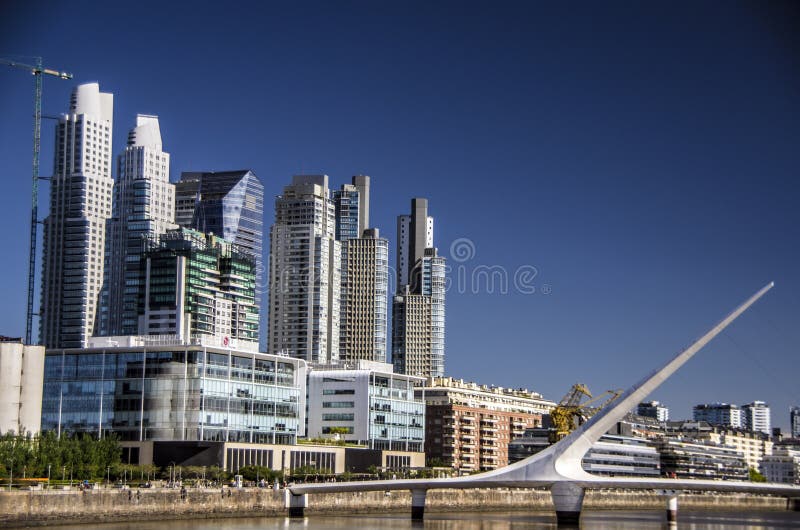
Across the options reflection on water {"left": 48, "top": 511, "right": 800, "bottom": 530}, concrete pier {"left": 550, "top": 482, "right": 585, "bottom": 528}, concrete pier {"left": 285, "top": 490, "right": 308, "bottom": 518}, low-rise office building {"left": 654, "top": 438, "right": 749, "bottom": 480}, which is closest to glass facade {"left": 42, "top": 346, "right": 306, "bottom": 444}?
concrete pier {"left": 285, "top": 490, "right": 308, "bottom": 518}

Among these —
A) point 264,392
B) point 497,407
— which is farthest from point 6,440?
point 497,407

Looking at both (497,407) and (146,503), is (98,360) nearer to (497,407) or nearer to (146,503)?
(146,503)

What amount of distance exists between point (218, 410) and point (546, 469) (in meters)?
33.4

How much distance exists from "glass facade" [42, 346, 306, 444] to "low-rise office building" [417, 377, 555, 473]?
149 ft

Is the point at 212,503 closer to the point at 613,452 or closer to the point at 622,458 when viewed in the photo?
the point at 613,452

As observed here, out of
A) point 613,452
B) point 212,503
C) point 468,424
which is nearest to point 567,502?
point 212,503

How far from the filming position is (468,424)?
161m

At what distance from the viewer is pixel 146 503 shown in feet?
234

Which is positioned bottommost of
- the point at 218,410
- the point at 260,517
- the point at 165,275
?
the point at 260,517

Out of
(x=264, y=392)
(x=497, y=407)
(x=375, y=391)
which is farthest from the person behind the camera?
(x=497, y=407)

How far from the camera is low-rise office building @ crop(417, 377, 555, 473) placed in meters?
158

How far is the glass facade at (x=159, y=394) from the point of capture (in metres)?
97.6

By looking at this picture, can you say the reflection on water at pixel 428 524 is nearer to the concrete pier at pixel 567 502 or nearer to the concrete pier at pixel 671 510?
the concrete pier at pixel 671 510

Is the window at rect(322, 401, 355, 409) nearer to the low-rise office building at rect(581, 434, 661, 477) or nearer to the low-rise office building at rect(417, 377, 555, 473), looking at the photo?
the low-rise office building at rect(417, 377, 555, 473)
